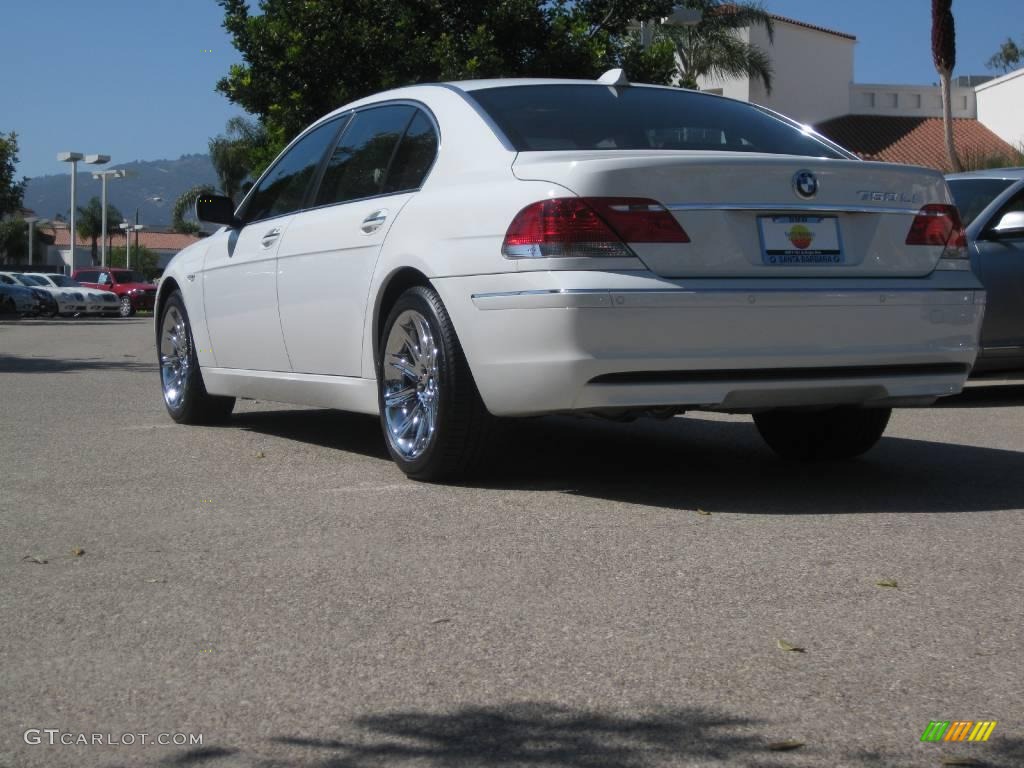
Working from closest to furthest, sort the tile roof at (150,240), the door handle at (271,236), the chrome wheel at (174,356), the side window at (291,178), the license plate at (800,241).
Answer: the license plate at (800,241) → the door handle at (271,236) → the side window at (291,178) → the chrome wheel at (174,356) → the tile roof at (150,240)

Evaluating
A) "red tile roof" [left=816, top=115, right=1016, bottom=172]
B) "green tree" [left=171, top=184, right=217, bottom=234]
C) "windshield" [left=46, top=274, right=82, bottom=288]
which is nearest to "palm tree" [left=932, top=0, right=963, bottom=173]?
"red tile roof" [left=816, top=115, right=1016, bottom=172]

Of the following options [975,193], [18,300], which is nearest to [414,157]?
[975,193]

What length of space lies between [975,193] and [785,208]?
5.52 m

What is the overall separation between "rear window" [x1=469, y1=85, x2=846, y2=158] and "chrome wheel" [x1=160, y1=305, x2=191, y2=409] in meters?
2.98

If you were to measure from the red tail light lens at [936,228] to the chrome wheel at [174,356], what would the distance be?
427 cm

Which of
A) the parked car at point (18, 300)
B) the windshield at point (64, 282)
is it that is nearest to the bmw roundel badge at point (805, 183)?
the parked car at point (18, 300)

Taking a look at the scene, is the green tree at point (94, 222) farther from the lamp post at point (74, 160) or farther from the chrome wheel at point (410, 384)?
the chrome wheel at point (410, 384)

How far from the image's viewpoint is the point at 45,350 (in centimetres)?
2002

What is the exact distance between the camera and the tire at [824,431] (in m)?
6.43

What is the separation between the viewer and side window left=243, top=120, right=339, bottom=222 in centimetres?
716

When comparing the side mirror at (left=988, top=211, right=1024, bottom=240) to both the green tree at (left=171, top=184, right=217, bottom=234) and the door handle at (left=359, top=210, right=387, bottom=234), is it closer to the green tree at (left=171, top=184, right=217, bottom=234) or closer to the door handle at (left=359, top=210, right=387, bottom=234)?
the door handle at (left=359, top=210, right=387, bottom=234)

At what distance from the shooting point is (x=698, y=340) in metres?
5.13

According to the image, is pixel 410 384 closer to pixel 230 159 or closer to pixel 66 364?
pixel 66 364

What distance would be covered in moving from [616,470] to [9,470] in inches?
104
